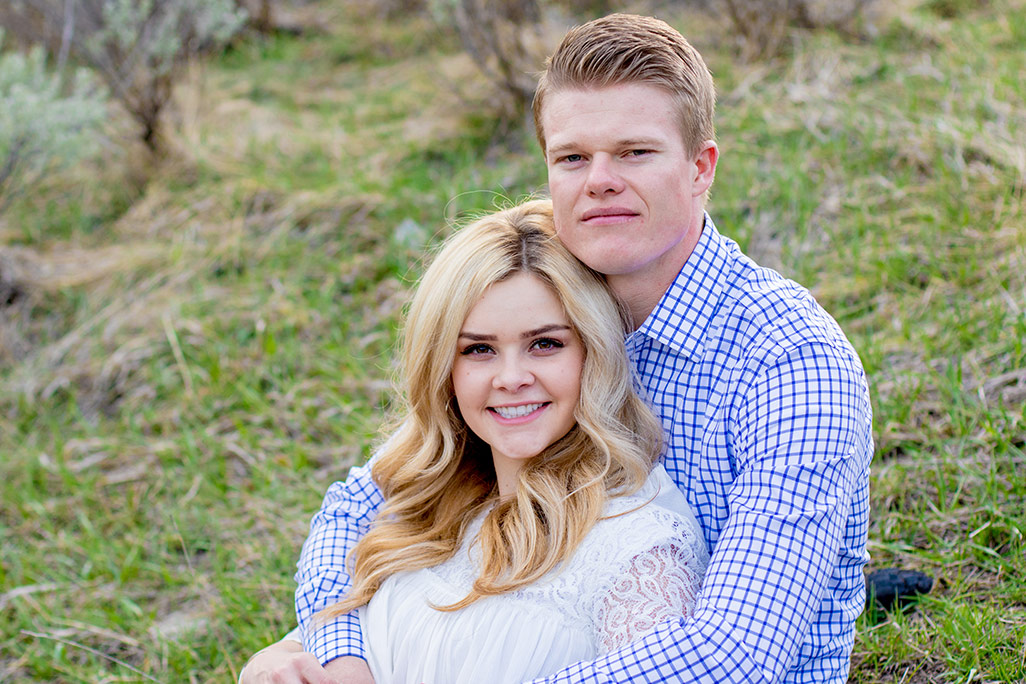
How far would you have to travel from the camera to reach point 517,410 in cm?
230

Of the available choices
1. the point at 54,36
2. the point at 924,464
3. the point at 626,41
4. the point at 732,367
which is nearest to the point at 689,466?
the point at 732,367

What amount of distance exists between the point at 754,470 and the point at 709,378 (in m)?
0.33

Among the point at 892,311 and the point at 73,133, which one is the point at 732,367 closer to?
the point at 892,311

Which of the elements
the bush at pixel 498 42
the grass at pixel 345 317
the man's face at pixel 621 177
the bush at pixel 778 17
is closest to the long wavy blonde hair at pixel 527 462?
the man's face at pixel 621 177

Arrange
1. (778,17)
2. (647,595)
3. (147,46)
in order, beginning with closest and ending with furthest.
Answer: (647,595) < (778,17) < (147,46)

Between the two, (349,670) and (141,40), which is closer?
(349,670)

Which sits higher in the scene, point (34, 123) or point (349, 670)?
point (34, 123)

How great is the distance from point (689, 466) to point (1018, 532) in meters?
1.17

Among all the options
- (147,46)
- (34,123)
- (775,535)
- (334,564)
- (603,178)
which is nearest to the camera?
(775,535)

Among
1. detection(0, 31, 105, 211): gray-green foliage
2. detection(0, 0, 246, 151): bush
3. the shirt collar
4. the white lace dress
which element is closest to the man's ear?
the shirt collar

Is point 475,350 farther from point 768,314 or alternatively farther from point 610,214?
point 768,314

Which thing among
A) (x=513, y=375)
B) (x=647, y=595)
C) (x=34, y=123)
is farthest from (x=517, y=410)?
(x=34, y=123)

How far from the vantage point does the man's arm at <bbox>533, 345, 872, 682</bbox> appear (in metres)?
1.84

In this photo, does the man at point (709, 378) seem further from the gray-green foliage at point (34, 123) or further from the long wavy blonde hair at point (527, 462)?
the gray-green foliage at point (34, 123)
